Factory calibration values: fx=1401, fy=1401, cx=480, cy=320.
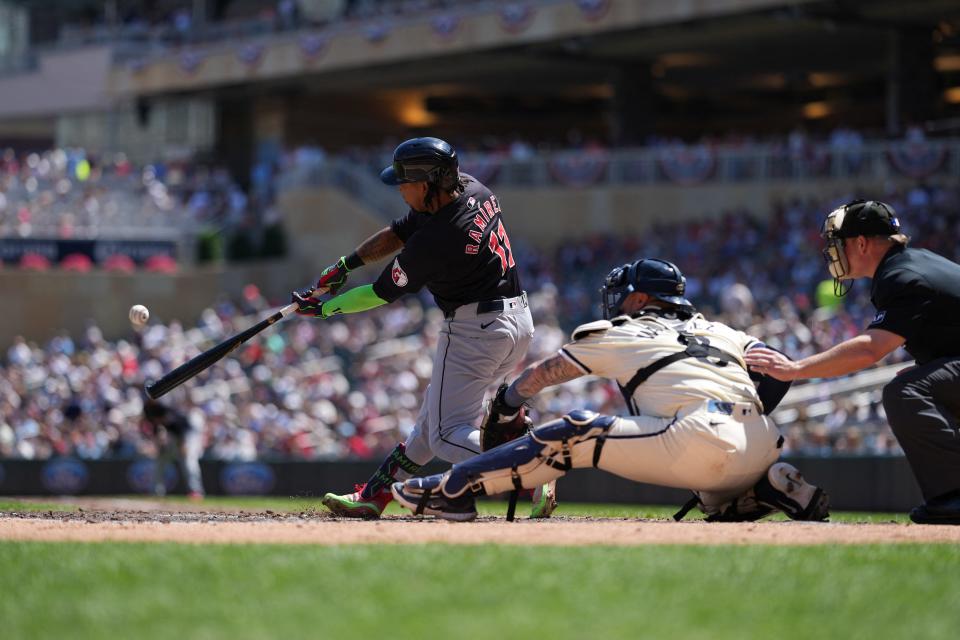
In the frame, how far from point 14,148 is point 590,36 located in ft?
80.1

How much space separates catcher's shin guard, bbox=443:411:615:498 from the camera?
6.61 metres

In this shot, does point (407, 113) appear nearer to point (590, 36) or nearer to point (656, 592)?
point (590, 36)

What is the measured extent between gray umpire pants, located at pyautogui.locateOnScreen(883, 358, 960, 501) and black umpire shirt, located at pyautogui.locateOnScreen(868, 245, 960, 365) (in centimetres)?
12

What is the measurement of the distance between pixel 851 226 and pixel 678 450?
1696 millimetres

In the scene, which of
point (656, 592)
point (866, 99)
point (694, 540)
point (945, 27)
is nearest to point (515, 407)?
point (694, 540)

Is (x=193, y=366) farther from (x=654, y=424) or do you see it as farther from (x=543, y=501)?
(x=654, y=424)

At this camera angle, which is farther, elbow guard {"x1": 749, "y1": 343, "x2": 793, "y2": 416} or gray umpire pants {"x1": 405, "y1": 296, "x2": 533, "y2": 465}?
gray umpire pants {"x1": 405, "y1": 296, "x2": 533, "y2": 465}

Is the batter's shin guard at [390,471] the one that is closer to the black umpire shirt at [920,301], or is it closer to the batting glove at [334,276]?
the batting glove at [334,276]

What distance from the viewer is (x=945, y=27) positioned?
28266 mm

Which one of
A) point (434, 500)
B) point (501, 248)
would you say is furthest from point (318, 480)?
point (434, 500)

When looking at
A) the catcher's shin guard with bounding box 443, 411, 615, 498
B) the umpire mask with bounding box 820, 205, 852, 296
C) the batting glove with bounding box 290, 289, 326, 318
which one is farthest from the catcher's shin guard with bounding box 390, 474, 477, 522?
the umpire mask with bounding box 820, 205, 852, 296

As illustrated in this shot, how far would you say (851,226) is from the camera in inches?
288

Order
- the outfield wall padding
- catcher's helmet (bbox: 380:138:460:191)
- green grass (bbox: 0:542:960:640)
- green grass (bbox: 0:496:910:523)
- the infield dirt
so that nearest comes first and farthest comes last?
green grass (bbox: 0:542:960:640)
the infield dirt
catcher's helmet (bbox: 380:138:460:191)
green grass (bbox: 0:496:910:523)
the outfield wall padding

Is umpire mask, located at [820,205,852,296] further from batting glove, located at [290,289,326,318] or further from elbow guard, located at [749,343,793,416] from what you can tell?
batting glove, located at [290,289,326,318]
